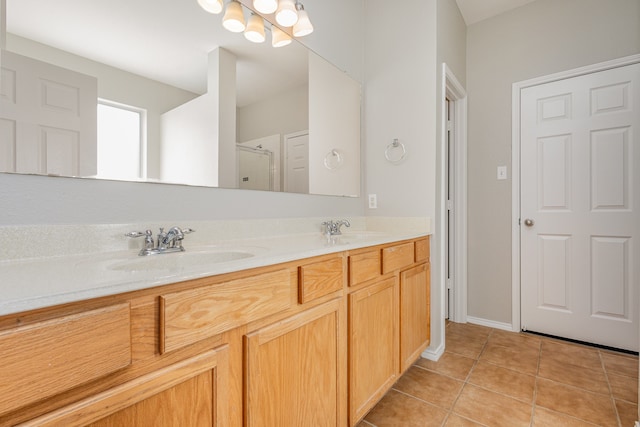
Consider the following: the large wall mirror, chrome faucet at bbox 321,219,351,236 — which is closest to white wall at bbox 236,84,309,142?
the large wall mirror

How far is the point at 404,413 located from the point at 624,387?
1.25 meters

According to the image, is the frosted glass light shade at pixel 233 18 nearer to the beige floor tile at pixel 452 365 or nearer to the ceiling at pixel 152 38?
the ceiling at pixel 152 38

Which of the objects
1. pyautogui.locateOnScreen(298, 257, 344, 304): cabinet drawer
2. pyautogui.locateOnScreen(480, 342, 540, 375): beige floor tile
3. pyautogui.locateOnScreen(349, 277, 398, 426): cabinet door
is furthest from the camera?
pyautogui.locateOnScreen(480, 342, 540, 375): beige floor tile

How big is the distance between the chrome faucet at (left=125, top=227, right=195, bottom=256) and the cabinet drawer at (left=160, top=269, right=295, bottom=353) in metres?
0.42

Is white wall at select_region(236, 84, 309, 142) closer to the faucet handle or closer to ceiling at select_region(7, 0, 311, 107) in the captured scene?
ceiling at select_region(7, 0, 311, 107)

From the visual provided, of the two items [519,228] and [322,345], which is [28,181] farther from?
[519,228]

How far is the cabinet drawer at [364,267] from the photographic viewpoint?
1.22 metres

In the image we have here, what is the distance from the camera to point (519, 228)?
240cm

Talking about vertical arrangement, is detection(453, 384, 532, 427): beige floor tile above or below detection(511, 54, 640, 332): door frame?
below

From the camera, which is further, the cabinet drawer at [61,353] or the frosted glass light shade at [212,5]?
the frosted glass light shade at [212,5]

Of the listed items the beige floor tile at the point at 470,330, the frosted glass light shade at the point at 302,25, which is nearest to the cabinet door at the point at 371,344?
the beige floor tile at the point at 470,330

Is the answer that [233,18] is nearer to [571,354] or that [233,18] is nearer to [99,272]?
[99,272]

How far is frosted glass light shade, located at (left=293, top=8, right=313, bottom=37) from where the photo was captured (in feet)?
5.35

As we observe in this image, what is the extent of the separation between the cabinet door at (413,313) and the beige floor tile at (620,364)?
3.62ft
